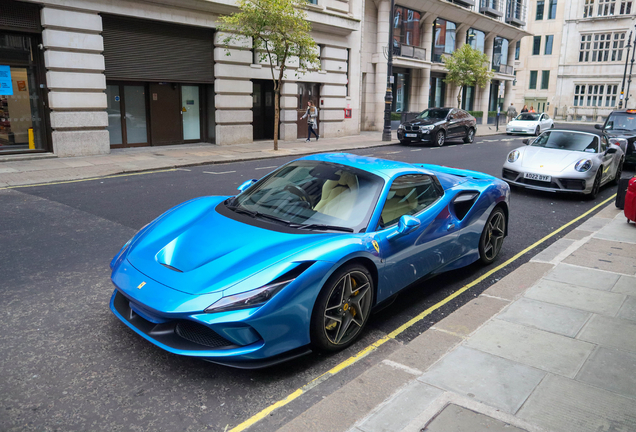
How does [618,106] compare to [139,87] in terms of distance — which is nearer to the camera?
[139,87]

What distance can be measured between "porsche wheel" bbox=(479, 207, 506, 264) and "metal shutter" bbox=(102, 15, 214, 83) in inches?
575

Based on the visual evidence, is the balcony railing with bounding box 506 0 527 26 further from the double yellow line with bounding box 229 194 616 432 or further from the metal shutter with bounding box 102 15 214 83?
the double yellow line with bounding box 229 194 616 432

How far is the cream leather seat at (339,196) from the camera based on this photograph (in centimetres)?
428

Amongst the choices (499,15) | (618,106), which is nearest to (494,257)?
(499,15)

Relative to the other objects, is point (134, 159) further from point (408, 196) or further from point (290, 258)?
point (290, 258)

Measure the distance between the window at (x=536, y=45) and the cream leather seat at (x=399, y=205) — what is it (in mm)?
69141

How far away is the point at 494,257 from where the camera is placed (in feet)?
20.2

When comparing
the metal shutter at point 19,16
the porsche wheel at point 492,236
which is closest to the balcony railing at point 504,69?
the metal shutter at point 19,16

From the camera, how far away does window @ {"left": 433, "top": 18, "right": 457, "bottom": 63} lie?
1400 inches

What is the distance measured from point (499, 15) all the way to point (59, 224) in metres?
43.8

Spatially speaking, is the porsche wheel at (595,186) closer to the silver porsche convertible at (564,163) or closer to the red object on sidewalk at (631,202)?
the silver porsche convertible at (564,163)

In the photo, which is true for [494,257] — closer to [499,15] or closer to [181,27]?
[181,27]

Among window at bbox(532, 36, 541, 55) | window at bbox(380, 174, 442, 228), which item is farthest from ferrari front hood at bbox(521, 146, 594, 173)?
window at bbox(532, 36, 541, 55)

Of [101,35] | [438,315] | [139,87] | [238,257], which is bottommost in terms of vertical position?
[438,315]
